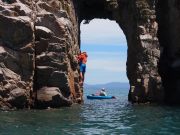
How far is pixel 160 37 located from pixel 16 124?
2974cm

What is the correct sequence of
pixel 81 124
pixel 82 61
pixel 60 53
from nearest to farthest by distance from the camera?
pixel 81 124 < pixel 60 53 < pixel 82 61

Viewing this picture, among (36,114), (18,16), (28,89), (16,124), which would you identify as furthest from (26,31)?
(16,124)

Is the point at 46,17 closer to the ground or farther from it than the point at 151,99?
farther from it

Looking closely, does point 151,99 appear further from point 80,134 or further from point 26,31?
point 80,134

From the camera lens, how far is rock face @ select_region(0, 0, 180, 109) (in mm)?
35781

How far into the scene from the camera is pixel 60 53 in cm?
3800

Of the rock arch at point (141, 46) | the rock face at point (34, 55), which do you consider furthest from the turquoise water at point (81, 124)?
the rock arch at point (141, 46)

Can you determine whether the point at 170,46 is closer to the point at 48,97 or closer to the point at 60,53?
the point at 60,53

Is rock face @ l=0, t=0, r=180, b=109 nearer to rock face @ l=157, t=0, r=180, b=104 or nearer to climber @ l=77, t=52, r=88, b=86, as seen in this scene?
rock face @ l=157, t=0, r=180, b=104

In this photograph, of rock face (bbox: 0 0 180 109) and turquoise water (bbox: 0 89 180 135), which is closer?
turquoise water (bbox: 0 89 180 135)

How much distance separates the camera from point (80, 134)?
867 inches

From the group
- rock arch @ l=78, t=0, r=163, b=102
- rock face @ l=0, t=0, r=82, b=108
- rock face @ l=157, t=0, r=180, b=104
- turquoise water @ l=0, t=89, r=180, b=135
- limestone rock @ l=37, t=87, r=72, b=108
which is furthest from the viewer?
rock face @ l=157, t=0, r=180, b=104

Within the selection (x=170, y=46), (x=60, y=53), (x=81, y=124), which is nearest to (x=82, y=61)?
(x=60, y=53)

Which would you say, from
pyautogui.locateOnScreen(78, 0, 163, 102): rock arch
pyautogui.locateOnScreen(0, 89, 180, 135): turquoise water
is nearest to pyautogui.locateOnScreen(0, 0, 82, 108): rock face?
pyautogui.locateOnScreen(0, 89, 180, 135): turquoise water
